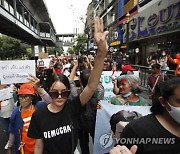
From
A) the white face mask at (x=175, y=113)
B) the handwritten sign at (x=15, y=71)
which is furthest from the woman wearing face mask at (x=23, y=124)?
the white face mask at (x=175, y=113)

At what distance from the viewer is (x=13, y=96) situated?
5.11 metres

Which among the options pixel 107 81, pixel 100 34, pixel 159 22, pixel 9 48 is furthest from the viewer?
pixel 9 48

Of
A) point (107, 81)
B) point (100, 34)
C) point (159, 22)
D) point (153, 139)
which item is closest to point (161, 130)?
point (153, 139)

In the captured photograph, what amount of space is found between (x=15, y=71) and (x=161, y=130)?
134 inches

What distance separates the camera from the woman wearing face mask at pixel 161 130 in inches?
75.1

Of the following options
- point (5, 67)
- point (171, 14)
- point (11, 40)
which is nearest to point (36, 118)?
point (5, 67)

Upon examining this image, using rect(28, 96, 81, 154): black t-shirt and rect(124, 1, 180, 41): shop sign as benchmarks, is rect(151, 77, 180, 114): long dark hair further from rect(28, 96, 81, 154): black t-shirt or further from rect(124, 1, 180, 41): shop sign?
rect(124, 1, 180, 41): shop sign

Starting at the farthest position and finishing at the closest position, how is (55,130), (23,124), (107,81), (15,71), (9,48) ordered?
(9,48)
(107,81)
(15,71)
(23,124)
(55,130)

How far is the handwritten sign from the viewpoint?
191 inches

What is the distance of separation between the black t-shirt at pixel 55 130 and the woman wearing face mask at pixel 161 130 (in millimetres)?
773

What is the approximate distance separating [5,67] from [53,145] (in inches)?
106

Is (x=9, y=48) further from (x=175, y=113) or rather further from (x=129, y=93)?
(x=175, y=113)

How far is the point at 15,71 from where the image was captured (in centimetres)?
489

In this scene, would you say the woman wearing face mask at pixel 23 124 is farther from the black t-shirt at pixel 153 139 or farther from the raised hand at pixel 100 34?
the black t-shirt at pixel 153 139
